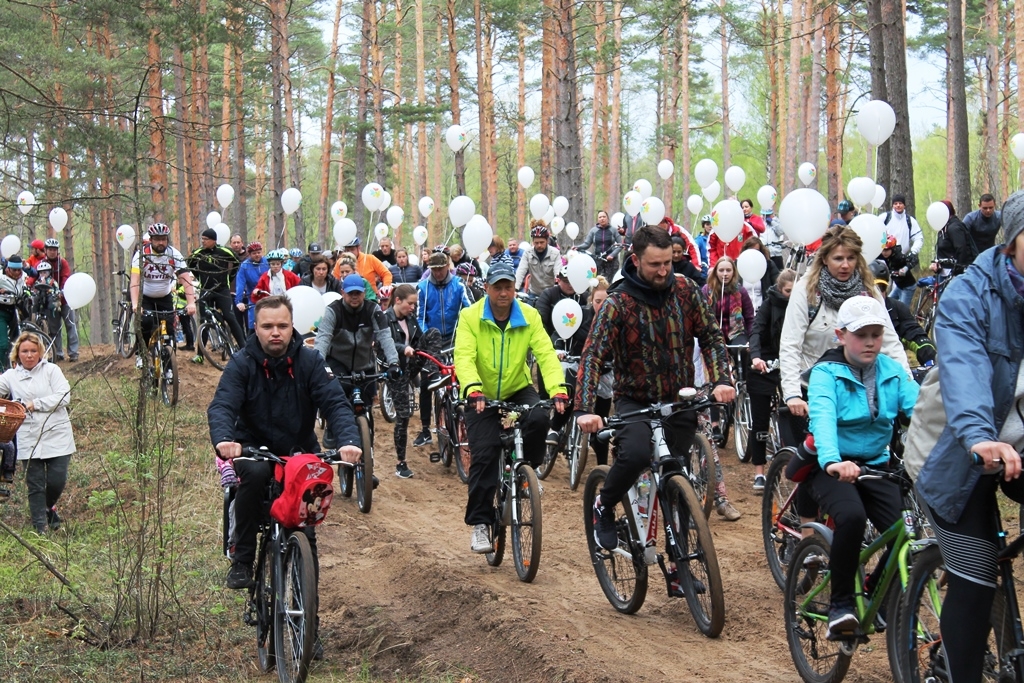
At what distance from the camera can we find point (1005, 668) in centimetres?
369

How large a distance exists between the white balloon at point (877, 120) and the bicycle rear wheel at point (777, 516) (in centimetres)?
867

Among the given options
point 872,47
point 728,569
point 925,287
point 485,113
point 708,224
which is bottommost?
point 728,569

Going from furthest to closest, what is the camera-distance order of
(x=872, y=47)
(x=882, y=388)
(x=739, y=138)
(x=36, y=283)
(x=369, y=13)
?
(x=739, y=138) → (x=369, y=13) → (x=36, y=283) → (x=872, y=47) → (x=882, y=388)

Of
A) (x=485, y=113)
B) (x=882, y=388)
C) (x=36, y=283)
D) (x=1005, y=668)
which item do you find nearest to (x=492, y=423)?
(x=882, y=388)

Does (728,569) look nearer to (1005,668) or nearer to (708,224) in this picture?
(1005,668)

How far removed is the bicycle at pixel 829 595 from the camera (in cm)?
453

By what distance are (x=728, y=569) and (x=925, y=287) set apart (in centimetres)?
1068

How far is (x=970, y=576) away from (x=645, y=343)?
2.96 metres

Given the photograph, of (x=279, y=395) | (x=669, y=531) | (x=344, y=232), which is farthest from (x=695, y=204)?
(x=279, y=395)

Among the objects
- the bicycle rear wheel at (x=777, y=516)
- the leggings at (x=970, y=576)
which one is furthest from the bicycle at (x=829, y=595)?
the bicycle rear wheel at (x=777, y=516)

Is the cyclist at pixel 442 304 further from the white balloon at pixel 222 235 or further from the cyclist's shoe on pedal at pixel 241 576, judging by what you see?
the white balloon at pixel 222 235

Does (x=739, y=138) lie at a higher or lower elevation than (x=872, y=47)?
higher

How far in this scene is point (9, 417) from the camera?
8758 millimetres

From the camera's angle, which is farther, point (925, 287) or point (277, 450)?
point (925, 287)
